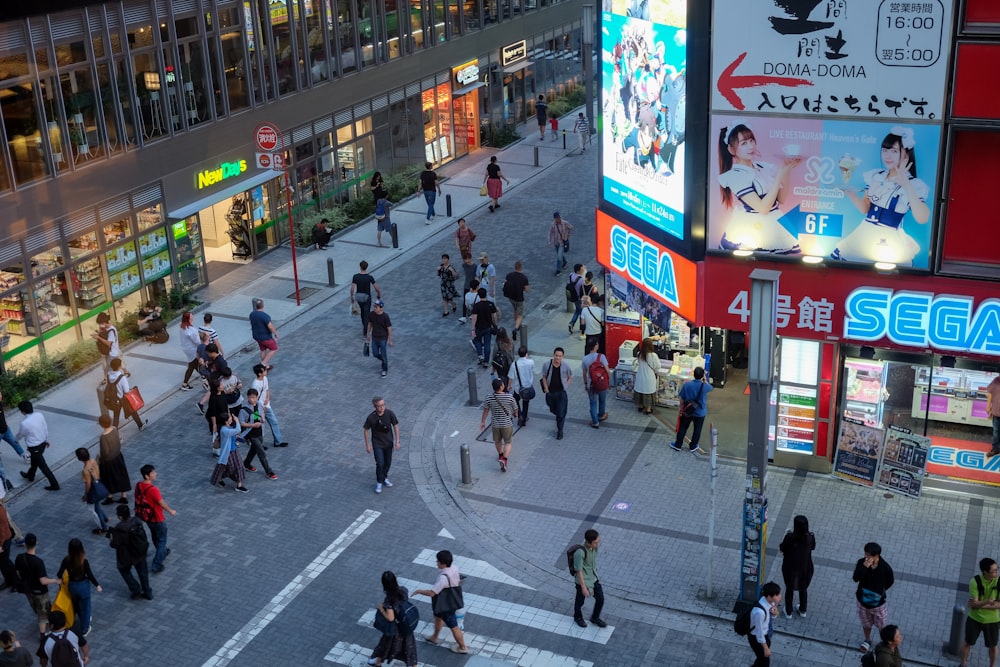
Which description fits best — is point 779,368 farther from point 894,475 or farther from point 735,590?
point 735,590

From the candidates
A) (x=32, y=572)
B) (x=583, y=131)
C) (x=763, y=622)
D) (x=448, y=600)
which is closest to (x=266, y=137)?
(x=32, y=572)

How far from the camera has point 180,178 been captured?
27.0m

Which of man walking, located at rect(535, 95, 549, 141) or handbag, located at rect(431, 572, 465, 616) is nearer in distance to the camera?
handbag, located at rect(431, 572, 465, 616)

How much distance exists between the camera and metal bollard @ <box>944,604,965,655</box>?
46.6 ft

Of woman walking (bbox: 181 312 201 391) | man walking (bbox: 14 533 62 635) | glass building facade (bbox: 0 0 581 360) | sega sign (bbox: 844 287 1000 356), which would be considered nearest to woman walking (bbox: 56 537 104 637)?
man walking (bbox: 14 533 62 635)

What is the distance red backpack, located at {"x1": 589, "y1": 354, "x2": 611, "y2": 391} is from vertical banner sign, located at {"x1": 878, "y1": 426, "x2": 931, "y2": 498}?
16.1 ft

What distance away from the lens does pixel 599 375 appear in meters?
20.2

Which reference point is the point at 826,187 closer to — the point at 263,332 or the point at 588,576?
the point at 588,576

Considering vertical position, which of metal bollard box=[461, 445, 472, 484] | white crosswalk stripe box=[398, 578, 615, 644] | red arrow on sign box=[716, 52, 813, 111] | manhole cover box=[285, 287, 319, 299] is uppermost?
red arrow on sign box=[716, 52, 813, 111]

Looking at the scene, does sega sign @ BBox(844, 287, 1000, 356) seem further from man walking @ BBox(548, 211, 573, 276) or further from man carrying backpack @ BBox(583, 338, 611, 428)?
man walking @ BBox(548, 211, 573, 276)

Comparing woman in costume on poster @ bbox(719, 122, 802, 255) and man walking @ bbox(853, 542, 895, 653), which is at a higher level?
woman in costume on poster @ bbox(719, 122, 802, 255)

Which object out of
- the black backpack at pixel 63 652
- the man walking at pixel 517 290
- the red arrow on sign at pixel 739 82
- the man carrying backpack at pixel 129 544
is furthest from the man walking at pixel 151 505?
the red arrow on sign at pixel 739 82

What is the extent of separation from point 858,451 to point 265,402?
10186 mm

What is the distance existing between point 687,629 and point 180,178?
56.9 ft
